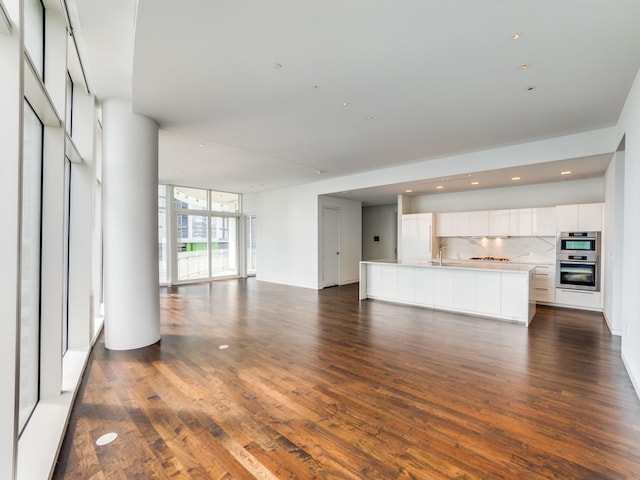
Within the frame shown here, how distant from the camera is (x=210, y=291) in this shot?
7930mm

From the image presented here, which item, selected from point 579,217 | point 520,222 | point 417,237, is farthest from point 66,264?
point 579,217

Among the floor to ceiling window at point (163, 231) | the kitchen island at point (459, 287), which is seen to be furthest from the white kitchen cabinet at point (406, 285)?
the floor to ceiling window at point (163, 231)

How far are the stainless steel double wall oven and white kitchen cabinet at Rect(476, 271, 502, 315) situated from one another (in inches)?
72.7

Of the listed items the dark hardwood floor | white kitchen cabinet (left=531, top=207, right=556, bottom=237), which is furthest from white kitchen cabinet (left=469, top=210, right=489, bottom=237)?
the dark hardwood floor

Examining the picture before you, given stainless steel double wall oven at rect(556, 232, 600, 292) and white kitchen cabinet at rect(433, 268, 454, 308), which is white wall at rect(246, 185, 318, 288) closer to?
white kitchen cabinet at rect(433, 268, 454, 308)

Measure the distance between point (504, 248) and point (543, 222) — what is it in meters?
1.05

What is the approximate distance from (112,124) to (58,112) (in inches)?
56.3

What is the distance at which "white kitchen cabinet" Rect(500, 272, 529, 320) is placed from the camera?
4852 millimetres

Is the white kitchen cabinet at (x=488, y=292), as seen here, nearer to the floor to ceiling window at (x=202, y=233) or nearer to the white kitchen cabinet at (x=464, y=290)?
the white kitchen cabinet at (x=464, y=290)

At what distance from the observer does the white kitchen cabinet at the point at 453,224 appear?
7.26 m

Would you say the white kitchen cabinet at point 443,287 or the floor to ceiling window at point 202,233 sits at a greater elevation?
the floor to ceiling window at point 202,233

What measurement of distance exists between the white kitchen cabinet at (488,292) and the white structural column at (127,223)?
518 cm

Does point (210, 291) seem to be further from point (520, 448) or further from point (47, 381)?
point (520, 448)

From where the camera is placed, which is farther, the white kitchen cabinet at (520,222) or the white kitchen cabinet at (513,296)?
the white kitchen cabinet at (520,222)
